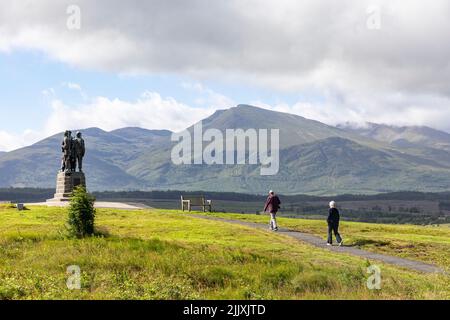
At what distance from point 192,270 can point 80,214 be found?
10.5 m

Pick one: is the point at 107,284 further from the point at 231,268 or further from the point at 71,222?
the point at 71,222

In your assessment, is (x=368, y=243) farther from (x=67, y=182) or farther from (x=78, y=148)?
(x=78, y=148)

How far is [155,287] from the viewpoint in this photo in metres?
18.8

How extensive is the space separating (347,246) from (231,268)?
11.9 metres

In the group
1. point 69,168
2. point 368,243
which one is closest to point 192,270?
point 368,243

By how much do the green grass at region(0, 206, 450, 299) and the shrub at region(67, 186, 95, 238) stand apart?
733mm

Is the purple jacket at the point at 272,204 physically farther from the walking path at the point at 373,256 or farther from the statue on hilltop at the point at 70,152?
the statue on hilltop at the point at 70,152

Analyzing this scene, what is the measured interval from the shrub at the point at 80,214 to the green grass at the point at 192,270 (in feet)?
2.40

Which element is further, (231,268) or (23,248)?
(23,248)

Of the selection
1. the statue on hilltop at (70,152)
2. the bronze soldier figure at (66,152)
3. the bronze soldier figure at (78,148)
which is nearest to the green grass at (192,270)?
the bronze soldier figure at (66,152)

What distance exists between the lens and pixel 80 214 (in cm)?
3042

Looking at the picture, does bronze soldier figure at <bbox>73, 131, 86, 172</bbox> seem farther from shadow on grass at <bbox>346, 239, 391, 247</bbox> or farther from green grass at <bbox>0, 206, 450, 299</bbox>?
shadow on grass at <bbox>346, 239, 391, 247</bbox>
